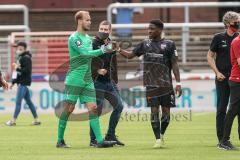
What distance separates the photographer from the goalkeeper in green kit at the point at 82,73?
13.8 metres

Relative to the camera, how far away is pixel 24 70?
2012cm

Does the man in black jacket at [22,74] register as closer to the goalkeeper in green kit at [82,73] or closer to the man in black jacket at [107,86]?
the man in black jacket at [107,86]

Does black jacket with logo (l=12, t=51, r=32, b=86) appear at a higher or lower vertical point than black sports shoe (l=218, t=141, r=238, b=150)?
higher

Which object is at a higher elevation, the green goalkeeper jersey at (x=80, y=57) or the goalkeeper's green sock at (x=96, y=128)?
the green goalkeeper jersey at (x=80, y=57)

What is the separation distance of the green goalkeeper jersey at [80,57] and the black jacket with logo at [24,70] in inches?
243

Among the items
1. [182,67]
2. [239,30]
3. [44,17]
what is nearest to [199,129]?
[239,30]

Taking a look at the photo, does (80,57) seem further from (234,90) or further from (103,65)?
(234,90)

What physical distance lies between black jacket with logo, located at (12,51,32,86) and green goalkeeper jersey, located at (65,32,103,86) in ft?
20.3

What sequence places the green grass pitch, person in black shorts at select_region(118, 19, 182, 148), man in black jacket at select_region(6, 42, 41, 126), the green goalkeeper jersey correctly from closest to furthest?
1. the green grass pitch
2. the green goalkeeper jersey
3. person in black shorts at select_region(118, 19, 182, 148)
4. man in black jacket at select_region(6, 42, 41, 126)

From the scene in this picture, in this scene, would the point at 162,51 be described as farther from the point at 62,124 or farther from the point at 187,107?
the point at 187,107

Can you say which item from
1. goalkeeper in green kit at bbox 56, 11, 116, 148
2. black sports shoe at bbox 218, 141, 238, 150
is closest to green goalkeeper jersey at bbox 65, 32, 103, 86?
goalkeeper in green kit at bbox 56, 11, 116, 148

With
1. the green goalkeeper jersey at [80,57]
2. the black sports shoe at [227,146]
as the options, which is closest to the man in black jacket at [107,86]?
the green goalkeeper jersey at [80,57]

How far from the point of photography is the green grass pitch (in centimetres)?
1280

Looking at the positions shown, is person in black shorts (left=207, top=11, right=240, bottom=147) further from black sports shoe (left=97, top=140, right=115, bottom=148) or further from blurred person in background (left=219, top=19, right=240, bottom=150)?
black sports shoe (left=97, top=140, right=115, bottom=148)
